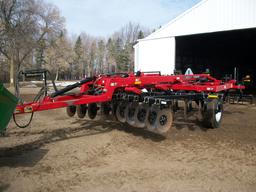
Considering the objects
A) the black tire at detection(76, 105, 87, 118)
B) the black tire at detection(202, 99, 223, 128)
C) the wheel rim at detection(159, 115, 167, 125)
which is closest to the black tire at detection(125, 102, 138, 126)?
the wheel rim at detection(159, 115, 167, 125)

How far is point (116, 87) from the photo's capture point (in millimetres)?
5770

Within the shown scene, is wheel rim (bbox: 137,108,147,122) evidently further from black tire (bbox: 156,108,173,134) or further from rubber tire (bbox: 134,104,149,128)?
black tire (bbox: 156,108,173,134)

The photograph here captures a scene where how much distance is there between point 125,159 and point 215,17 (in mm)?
11265

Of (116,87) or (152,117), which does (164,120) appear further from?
(116,87)

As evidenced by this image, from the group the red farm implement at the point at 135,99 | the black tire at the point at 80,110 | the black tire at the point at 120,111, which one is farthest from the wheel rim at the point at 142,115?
the black tire at the point at 80,110

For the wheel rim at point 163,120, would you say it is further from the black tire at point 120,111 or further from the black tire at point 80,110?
the black tire at point 80,110

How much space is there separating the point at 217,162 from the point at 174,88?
11.6 ft

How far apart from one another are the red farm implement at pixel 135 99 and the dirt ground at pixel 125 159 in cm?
47

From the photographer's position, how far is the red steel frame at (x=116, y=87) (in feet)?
16.0

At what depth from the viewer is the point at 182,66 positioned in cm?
2595

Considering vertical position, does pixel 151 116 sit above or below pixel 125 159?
above

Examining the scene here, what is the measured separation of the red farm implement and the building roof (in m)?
6.36

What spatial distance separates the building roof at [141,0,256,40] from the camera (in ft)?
42.1

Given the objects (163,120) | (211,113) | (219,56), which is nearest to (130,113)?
(163,120)
